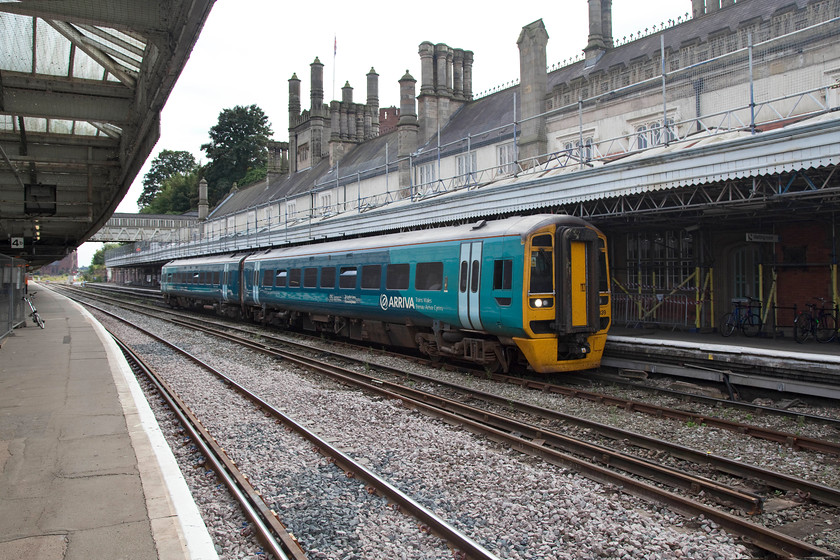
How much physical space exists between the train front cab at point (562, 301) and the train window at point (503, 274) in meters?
0.35

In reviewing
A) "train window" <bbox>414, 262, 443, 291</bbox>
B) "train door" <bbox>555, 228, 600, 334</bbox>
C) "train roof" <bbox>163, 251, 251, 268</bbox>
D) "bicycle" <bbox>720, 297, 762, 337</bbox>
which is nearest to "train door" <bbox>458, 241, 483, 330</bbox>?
"train window" <bbox>414, 262, 443, 291</bbox>

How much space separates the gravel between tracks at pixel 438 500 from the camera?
484 cm

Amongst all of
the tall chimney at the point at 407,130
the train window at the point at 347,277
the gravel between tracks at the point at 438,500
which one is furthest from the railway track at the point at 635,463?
the tall chimney at the point at 407,130

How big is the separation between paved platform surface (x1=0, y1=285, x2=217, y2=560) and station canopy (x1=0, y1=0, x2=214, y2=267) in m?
4.03

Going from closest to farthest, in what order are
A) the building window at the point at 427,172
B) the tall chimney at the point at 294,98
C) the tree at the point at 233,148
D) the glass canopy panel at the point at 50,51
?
the glass canopy panel at the point at 50,51
the building window at the point at 427,172
the tall chimney at the point at 294,98
the tree at the point at 233,148

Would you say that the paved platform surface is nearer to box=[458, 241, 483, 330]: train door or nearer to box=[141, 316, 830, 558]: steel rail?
box=[141, 316, 830, 558]: steel rail

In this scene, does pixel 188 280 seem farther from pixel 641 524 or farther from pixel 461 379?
pixel 641 524

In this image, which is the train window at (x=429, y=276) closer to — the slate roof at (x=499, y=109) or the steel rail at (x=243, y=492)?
the slate roof at (x=499, y=109)

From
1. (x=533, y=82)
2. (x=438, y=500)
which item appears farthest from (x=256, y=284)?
(x=438, y=500)

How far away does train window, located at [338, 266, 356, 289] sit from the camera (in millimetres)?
15941

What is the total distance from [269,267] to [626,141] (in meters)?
13.0

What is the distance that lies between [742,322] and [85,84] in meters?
13.7

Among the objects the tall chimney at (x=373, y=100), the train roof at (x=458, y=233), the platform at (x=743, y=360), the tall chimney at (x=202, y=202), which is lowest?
the platform at (x=743, y=360)

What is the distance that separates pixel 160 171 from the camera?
10569cm
